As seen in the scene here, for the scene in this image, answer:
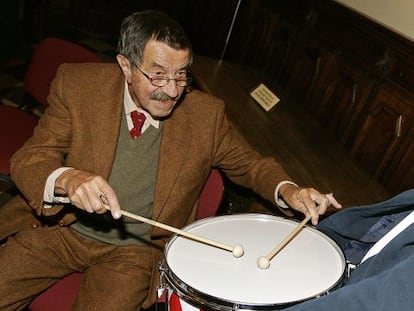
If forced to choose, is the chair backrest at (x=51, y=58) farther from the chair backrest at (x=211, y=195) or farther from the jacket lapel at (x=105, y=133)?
the chair backrest at (x=211, y=195)

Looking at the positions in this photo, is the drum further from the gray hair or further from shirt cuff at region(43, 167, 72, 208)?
the gray hair

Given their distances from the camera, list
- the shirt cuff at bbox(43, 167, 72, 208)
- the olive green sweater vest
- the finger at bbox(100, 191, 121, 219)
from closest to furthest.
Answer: the finger at bbox(100, 191, 121, 219), the shirt cuff at bbox(43, 167, 72, 208), the olive green sweater vest

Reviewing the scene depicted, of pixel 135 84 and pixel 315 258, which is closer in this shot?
pixel 315 258

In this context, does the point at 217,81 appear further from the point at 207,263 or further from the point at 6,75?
the point at 6,75

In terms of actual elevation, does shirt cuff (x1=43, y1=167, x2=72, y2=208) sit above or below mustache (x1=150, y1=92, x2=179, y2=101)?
below

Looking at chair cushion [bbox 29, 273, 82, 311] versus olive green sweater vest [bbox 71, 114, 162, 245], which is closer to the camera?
chair cushion [bbox 29, 273, 82, 311]

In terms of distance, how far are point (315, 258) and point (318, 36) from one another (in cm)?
225

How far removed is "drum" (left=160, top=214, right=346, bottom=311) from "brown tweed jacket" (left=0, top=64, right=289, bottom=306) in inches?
12.0

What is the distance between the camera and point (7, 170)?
7.50ft

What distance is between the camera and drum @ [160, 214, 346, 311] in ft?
4.21

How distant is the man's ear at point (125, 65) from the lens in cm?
180

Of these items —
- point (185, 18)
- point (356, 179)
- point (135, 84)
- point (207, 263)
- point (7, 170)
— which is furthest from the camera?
point (185, 18)

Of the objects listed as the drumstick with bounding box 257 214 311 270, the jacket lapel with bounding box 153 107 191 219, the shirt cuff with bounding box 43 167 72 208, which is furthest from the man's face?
the drumstick with bounding box 257 214 311 270

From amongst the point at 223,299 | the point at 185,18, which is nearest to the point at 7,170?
the point at 223,299
